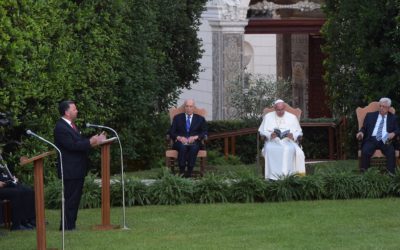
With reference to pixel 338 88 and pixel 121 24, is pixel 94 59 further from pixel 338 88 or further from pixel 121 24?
pixel 338 88

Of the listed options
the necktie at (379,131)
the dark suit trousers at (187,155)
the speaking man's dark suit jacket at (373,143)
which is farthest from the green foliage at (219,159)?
the necktie at (379,131)

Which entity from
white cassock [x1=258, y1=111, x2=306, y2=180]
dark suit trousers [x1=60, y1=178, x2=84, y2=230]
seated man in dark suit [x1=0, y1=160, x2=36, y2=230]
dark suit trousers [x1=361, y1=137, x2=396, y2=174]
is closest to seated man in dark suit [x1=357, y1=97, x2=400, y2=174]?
dark suit trousers [x1=361, y1=137, x2=396, y2=174]

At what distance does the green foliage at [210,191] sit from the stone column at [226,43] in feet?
46.8

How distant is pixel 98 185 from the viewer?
60.3 ft

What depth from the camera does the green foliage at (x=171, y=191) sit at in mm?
18438

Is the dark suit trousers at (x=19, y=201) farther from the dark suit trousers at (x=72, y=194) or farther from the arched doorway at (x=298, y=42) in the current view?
the arched doorway at (x=298, y=42)

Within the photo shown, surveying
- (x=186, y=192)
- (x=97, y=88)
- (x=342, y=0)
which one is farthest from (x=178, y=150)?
(x=342, y=0)

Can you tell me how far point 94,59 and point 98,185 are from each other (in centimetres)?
345

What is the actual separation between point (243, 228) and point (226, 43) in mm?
17426

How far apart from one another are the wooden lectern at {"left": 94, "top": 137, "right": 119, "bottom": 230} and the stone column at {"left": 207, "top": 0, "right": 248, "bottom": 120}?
17.1m

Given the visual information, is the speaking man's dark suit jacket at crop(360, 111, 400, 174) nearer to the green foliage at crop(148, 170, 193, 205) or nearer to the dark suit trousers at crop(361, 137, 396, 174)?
the dark suit trousers at crop(361, 137, 396, 174)

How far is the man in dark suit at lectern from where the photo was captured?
1545 centimetres

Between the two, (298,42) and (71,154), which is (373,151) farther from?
(298,42)

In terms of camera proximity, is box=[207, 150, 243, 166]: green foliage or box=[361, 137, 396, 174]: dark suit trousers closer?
box=[361, 137, 396, 174]: dark suit trousers
